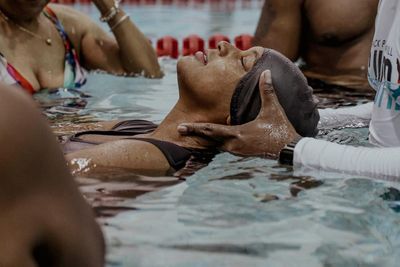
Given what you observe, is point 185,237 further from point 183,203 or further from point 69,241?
point 69,241

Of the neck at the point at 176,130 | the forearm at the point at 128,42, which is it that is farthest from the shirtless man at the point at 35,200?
Result: the forearm at the point at 128,42

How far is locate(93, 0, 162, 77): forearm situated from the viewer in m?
4.23

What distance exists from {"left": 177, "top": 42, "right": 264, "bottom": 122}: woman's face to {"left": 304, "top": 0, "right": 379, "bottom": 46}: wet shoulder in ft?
4.46

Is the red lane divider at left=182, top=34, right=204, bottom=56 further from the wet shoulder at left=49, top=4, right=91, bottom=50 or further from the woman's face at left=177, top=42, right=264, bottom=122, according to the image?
the woman's face at left=177, top=42, right=264, bottom=122

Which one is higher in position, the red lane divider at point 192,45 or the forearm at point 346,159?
the forearm at point 346,159

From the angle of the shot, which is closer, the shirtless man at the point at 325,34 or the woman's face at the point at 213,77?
the woman's face at the point at 213,77

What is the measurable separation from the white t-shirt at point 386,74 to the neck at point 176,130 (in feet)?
2.00

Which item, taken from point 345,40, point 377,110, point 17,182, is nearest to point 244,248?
point 17,182

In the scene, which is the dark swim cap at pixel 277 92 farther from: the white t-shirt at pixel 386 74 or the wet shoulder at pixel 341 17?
the wet shoulder at pixel 341 17

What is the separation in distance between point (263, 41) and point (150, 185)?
2.02m

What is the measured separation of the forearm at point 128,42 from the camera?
4.23 meters

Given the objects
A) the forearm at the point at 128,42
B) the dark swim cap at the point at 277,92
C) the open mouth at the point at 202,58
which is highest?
the open mouth at the point at 202,58

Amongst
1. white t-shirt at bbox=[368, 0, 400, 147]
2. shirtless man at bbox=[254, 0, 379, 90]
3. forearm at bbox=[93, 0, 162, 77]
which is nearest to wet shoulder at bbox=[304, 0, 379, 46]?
shirtless man at bbox=[254, 0, 379, 90]

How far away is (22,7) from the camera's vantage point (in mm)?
3771
